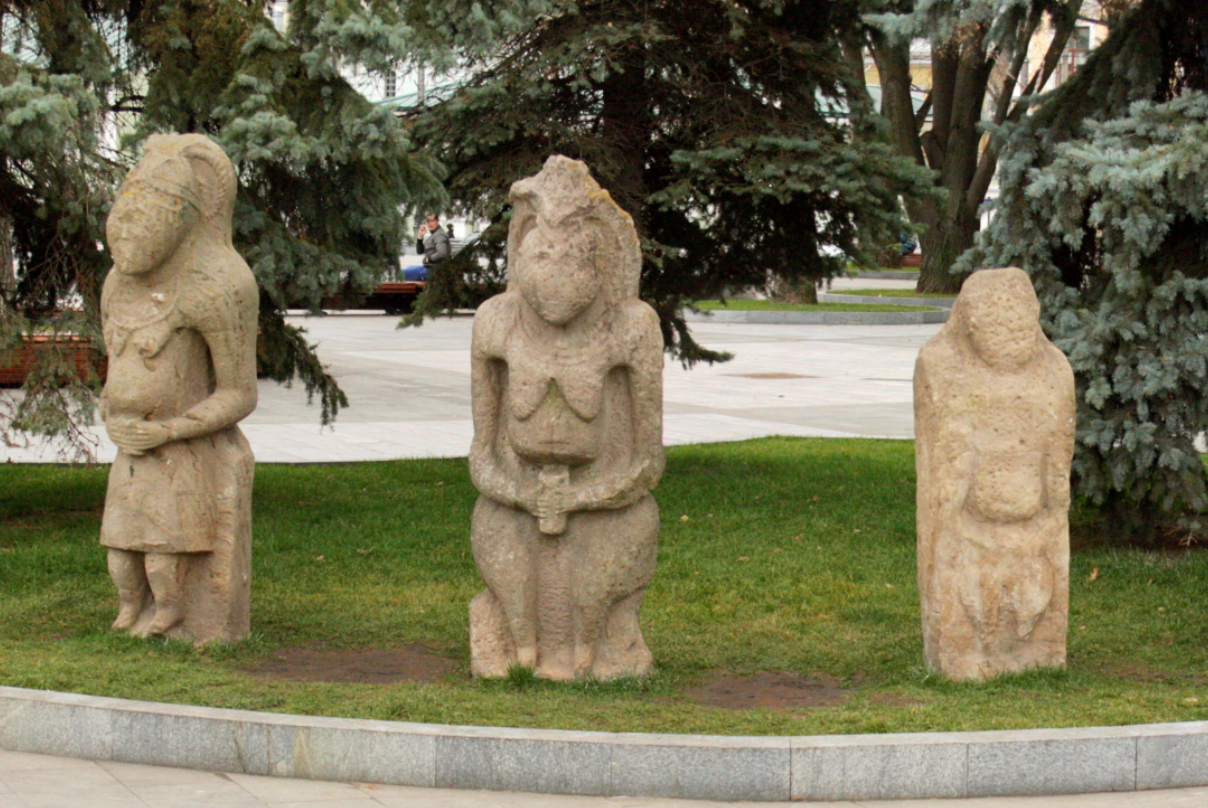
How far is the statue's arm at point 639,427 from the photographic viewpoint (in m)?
6.75

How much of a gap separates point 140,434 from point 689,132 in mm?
6129

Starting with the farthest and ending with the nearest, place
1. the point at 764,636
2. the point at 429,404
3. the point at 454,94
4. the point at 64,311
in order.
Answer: the point at 429,404 → the point at 454,94 → the point at 64,311 → the point at 764,636

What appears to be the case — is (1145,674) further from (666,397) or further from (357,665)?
(666,397)

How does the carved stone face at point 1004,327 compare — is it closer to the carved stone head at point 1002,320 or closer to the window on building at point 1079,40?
the carved stone head at point 1002,320

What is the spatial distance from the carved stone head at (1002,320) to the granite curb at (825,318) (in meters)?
26.4

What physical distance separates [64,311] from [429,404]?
30.4ft

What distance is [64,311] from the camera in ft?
32.8

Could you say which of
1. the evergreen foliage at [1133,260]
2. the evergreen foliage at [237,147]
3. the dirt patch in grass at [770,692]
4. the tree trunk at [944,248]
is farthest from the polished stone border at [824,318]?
the dirt patch in grass at [770,692]

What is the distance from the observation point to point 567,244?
6.60m

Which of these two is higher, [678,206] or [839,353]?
[678,206]

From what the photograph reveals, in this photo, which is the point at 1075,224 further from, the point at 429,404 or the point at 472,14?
the point at 429,404

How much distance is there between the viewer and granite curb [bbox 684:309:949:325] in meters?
33.8

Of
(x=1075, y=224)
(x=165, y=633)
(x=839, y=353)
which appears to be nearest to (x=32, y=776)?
(x=165, y=633)

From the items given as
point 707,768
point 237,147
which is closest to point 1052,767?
point 707,768
